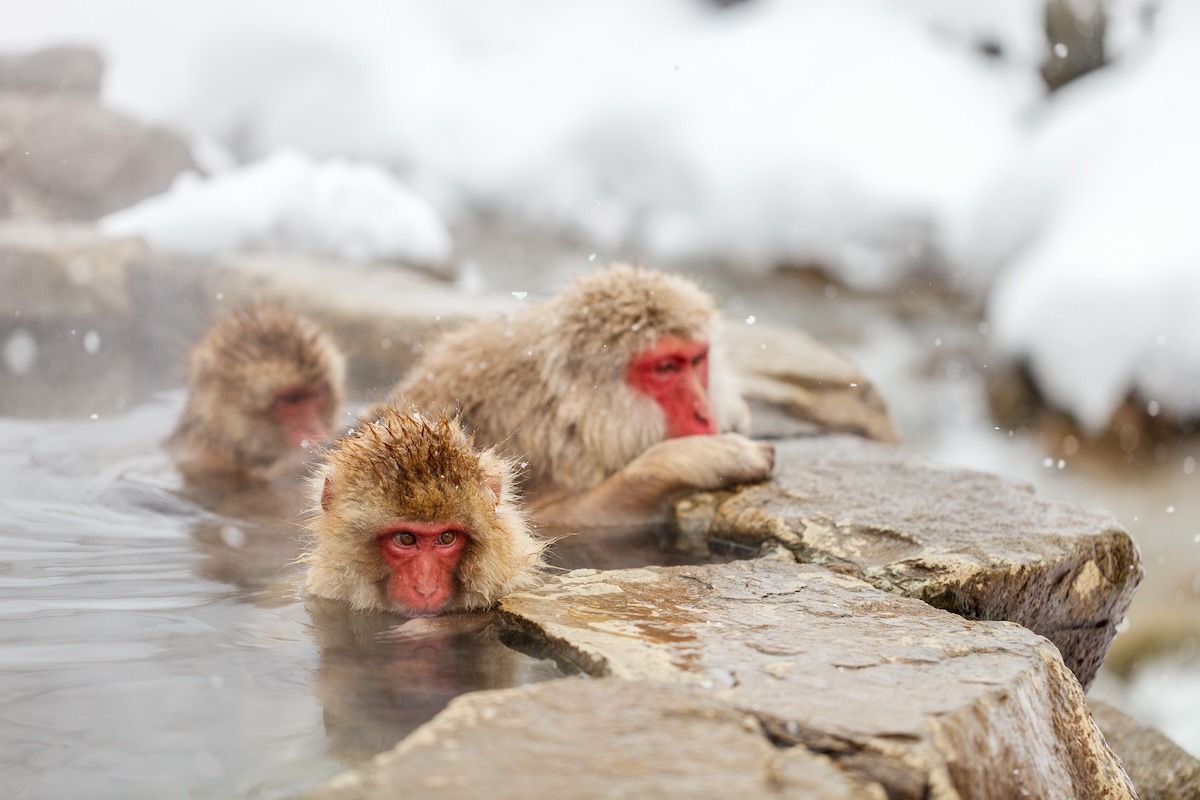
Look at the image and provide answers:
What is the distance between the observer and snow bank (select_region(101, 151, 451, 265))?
7129 millimetres

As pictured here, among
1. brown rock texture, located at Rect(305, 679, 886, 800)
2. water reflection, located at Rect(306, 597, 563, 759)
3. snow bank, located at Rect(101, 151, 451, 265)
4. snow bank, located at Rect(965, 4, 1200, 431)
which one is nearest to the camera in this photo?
brown rock texture, located at Rect(305, 679, 886, 800)

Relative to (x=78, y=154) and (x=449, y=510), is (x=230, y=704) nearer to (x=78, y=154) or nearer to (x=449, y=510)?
(x=449, y=510)

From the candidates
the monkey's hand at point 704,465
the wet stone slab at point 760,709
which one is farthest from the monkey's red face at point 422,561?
the monkey's hand at point 704,465

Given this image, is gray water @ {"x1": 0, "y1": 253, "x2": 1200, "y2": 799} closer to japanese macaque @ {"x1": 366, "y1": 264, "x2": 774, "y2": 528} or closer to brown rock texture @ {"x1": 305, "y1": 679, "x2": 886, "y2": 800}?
brown rock texture @ {"x1": 305, "y1": 679, "x2": 886, "y2": 800}

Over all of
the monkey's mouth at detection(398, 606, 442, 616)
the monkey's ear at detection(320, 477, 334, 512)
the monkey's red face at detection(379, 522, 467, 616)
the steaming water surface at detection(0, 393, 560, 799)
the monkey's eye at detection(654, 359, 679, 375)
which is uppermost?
the monkey's eye at detection(654, 359, 679, 375)

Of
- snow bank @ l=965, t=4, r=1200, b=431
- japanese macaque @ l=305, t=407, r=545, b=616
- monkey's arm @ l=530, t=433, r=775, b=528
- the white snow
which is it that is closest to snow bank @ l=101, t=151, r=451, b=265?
the white snow

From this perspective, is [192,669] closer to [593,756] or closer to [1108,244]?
[593,756]

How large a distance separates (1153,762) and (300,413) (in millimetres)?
3025

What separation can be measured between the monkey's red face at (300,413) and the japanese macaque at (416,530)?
1.86 m

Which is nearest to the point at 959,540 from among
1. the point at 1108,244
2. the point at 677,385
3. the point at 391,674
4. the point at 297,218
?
the point at 677,385

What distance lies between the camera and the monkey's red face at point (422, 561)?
244 centimetres

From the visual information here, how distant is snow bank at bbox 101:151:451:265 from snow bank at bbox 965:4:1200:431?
333cm

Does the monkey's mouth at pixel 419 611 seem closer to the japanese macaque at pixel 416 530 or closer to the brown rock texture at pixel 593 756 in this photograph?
the japanese macaque at pixel 416 530

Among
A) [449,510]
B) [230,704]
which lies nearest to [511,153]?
[449,510]
